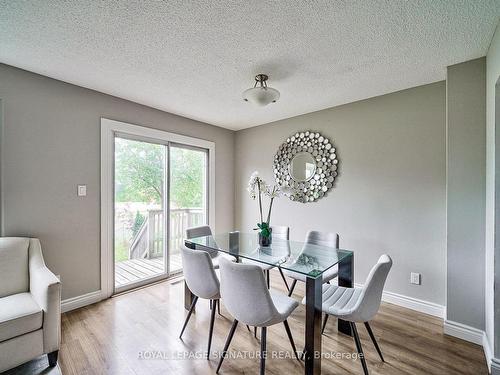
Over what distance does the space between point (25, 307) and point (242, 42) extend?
2503mm

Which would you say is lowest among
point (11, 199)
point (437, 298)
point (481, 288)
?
point (437, 298)

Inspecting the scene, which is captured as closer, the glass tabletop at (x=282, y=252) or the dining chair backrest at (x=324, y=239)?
the glass tabletop at (x=282, y=252)

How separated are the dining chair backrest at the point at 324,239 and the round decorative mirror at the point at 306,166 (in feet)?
2.41

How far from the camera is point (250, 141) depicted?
420cm

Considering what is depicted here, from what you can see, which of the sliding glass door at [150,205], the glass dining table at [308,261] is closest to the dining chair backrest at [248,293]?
the glass dining table at [308,261]

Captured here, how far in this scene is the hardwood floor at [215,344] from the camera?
66.4 inches

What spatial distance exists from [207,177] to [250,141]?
39.2 inches

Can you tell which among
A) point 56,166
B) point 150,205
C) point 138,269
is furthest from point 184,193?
point 56,166

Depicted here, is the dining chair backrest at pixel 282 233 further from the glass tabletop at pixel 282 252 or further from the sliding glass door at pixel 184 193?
the sliding glass door at pixel 184 193

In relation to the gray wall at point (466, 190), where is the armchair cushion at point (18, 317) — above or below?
below

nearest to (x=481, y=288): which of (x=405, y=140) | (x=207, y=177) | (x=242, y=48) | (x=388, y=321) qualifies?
(x=388, y=321)

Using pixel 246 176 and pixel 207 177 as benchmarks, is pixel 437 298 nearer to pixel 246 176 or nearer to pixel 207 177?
pixel 246 176

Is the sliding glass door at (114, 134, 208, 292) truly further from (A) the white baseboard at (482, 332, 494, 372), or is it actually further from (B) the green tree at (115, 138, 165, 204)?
(A) the white baseboard at (482, 332, 494, 372)

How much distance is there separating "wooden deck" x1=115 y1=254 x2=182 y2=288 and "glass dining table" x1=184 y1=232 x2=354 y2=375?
1.04 metres
